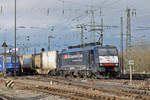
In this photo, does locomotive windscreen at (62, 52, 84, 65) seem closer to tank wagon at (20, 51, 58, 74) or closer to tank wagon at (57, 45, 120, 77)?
tank wagon at (57, 45, 120, 77)

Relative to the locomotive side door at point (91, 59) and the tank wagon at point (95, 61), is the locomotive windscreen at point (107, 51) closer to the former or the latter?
the tank wagon at point (95, 61)

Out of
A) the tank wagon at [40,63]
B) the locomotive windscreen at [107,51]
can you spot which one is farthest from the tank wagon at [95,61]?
the tank wagon at [40,63]

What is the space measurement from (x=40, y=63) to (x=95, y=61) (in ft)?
47.2

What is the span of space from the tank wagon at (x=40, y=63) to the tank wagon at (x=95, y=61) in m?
5.94

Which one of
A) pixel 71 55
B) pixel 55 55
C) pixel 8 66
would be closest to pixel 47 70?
pixel 55 55

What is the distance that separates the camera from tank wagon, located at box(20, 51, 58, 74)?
32.4 meters

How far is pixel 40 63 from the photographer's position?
117ft

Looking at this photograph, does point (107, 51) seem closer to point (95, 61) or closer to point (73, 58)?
point (95, 61)

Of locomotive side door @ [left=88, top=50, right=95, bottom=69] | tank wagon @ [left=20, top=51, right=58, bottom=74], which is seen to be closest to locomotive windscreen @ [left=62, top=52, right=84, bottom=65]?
locomotive side door @ [left=88, top=50, right=95, bottom=69]

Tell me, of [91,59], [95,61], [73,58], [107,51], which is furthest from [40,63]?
[107,51]

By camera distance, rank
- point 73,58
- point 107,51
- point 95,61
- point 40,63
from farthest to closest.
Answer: point 40,63
point 73,58
point 107,51
point 95,61

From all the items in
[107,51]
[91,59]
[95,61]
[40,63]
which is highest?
[107,51]

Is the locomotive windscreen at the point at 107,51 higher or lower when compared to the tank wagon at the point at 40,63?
higher

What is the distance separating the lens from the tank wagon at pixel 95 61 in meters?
22.9
